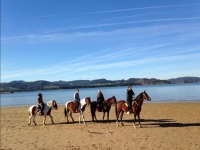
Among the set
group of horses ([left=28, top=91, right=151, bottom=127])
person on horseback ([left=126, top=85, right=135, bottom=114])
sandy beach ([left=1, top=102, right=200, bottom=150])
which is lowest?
sandy beach ([left=1, top=102, right=200, bottom=150])

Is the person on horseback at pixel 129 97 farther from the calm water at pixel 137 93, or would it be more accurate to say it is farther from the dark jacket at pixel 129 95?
the calm water at pixel 137 93

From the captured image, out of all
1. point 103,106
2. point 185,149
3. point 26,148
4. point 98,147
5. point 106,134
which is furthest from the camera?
point 103,106

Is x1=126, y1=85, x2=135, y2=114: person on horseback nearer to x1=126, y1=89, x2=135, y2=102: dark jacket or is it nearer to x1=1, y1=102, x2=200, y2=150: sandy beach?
x1=126, y1=89, x2=135, y2=102: dark jacket

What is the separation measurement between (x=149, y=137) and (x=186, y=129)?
9.87 feet

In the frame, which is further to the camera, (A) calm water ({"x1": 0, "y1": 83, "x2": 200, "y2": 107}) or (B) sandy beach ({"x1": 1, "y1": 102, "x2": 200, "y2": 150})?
(A) calm water ({"x1": 0, "y1": 83, "x2": 200, "y2": 107})

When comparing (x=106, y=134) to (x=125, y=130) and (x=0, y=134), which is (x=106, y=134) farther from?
(x=0, y=134)

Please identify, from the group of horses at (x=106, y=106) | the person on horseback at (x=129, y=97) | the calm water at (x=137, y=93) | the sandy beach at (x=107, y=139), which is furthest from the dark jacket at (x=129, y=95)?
the calm water at (x=137, y=93)

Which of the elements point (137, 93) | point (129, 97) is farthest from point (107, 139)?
point (137, 93)

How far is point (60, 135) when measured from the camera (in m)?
13.9

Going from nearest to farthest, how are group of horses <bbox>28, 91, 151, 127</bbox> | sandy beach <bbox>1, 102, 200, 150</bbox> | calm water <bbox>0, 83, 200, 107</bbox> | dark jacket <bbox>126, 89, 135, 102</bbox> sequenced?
sandy beach <bbox>1, 102, 200, 150</bbox>, group of horses <bbox>28, 91, 151, 127</bbox>, dark jacket <bbox>126, 89, 135, 102</bbox>, calm water <bbox>0, 83, 200, 107</bbox>

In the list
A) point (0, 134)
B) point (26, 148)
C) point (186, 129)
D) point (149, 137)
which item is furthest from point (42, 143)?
point (186, 129)

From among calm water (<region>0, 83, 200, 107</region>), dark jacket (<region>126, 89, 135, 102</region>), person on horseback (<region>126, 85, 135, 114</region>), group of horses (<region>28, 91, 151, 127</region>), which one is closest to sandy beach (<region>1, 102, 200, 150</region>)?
group of horses (<region>28, 91, 151, 127</region>)

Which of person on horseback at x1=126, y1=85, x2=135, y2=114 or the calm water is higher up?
person on horseback at x1=126, y1=85, x2=135, y2=114

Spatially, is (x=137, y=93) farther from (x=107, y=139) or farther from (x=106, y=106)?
(x=107, y=139)
